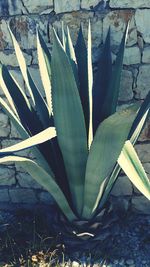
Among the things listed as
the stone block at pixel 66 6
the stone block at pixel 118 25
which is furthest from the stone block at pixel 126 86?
the stone block at pixel 66 6

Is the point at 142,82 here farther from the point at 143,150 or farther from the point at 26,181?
the point at 26,181

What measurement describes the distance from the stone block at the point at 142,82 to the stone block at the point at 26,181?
0.81 m

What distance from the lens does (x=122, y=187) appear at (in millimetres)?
2494

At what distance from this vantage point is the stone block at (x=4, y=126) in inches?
96.4

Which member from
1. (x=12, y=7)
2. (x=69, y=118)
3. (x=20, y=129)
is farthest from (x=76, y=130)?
(x=12, y=7)

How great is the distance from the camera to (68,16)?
216cm

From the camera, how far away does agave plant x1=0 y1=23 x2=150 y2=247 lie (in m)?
1.66

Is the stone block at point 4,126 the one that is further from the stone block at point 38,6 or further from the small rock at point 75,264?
the small rock at point 75,264

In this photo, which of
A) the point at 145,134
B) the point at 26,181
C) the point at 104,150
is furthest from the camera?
the point at 26,181

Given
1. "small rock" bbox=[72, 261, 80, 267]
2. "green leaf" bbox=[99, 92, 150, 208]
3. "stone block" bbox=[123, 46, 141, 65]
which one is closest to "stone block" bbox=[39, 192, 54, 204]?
"small rock" bbox=[72, 261, 80, 267]

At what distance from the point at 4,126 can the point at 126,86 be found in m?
0.74

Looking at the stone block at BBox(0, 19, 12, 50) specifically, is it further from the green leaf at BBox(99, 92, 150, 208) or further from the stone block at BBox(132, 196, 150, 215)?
the stone block at BBox(132, 196, 150, 215)

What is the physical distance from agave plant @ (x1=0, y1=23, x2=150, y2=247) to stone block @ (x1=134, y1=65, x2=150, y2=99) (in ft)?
0.70

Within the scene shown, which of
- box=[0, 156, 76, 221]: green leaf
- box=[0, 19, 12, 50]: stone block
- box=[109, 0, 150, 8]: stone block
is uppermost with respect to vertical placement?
box=[109, 0, 150, 8]: stone block
